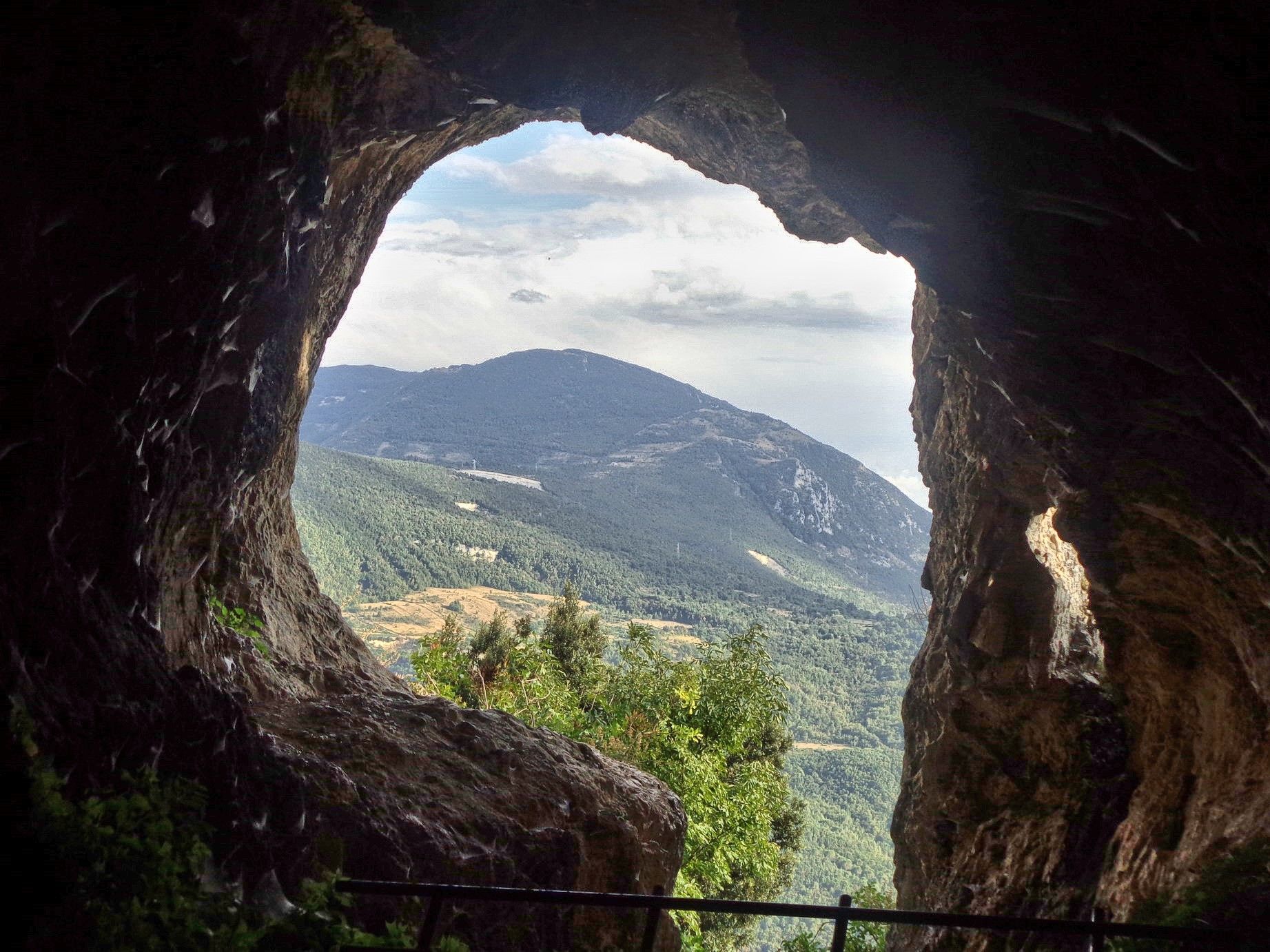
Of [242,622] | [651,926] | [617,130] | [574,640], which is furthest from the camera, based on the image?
[574,640]

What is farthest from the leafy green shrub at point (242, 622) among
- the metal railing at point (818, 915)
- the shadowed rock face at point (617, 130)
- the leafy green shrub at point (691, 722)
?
the leafy green shrub at point (691, 722)

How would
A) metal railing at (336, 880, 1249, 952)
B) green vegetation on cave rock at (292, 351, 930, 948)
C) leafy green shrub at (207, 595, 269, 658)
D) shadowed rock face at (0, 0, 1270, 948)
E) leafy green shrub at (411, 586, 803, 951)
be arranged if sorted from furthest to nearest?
green vegetation on cave rock at (292, 351, 930, 948) → leafy green shrub at (411, 586, 803, 951) → leafy green shrub at (207, 595, 269, 658) → shadowed rock face at (0, 0, 1270, 948) → metal railing at (336, 880, 1249, 952)

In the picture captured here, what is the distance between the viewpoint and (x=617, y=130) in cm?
994

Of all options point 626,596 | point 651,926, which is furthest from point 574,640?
point 626,596

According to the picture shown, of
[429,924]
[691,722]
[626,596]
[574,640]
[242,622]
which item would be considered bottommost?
[626,596]

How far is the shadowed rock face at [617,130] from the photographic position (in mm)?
4457

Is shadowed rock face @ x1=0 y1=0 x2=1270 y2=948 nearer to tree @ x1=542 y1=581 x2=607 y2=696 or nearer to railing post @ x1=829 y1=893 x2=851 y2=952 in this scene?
railing post @ x1=829 y1=893 x2=851 y2=952

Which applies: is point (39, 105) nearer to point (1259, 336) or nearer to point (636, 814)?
point (1259, 336)

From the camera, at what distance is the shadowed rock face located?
14.6ft

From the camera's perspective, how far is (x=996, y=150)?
5844mm

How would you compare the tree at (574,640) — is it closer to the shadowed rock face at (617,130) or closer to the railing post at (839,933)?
the shadowed rock face at (617,130)

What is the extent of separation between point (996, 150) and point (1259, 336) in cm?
217

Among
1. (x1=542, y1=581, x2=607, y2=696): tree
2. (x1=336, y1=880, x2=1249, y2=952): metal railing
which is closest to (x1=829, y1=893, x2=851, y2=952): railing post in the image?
(x1=336, y1=880, x2=1249, y2=952): metal railing

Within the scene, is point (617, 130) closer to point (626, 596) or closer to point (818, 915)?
point (818, 915)
